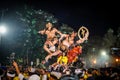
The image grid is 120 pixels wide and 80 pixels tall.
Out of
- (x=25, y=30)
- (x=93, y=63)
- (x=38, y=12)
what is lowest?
(x=93, y=63)

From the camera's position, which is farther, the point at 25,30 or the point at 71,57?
the point at 25,30

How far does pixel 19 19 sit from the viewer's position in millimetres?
40844

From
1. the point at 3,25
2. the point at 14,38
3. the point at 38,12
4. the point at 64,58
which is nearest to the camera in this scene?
the point at 3,25

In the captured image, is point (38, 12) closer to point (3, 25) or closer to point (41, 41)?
point (41, 41)

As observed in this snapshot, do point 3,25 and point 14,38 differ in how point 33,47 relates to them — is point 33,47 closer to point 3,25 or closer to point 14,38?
point 14,38

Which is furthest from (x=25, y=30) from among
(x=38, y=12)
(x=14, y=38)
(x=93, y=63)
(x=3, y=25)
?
(x=93, y=63)

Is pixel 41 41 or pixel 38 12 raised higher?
pixel 38 12

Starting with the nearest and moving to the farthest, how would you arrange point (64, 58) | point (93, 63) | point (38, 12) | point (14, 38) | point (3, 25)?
point (3, 25)
point (64, 58)
point (14, 38)
point (38, 12)
point (93, 63)

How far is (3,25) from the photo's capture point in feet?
70.2

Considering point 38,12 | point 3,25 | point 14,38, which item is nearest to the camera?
point 3,25

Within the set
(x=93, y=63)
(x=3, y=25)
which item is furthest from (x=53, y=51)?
(x=93, y=63)

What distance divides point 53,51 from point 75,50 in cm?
253

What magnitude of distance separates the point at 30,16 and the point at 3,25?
20.5 metres

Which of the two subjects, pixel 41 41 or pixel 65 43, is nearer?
pixel 65 43
